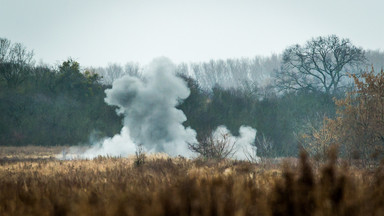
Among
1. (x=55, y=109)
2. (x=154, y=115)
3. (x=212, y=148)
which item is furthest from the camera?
(x=55, y=109)

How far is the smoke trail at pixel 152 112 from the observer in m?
27.6

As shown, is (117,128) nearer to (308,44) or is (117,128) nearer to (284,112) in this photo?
(284,112)

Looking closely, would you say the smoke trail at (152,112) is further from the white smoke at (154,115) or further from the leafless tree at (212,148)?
the leafless tree at (212,148)

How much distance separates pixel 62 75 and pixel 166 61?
38.8ft

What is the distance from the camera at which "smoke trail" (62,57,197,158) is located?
27.6 m

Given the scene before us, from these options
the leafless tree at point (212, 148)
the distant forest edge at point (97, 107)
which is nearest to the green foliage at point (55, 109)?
the distant forest edge at point (97, 107)

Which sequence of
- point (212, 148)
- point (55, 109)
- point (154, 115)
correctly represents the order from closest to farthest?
point (212, 148) < point (154, 115) < point (55, 109)

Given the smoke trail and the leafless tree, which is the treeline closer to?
the smoke trail

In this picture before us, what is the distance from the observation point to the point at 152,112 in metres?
29.7

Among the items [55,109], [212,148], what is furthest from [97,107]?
[212,148]

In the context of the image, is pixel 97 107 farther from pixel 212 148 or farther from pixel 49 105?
pixel 212 148

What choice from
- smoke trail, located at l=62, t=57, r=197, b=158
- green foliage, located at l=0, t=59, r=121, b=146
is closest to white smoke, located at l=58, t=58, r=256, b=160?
smoke trail, located at l=62, t=57, r=197, b=158

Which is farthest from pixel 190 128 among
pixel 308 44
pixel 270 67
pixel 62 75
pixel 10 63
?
pixel 270 67

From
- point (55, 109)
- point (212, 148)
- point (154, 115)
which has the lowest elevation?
point (212, 148)
